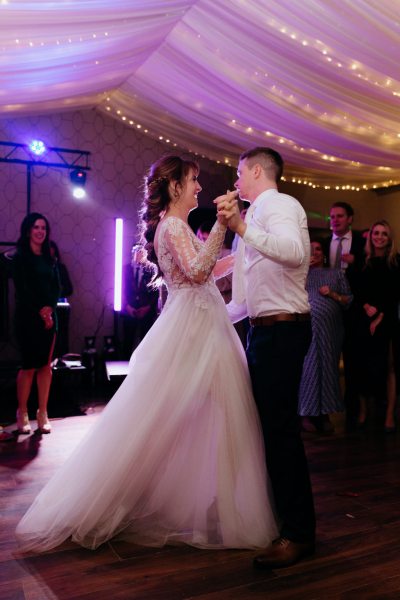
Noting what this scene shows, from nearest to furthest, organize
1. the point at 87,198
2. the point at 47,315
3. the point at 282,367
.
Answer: the point at 282,367 → the point at 47,315 → the point at 87,198

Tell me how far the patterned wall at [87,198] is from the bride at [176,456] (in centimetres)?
454

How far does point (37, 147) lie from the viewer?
6.49m

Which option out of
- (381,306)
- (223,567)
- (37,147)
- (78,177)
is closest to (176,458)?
(223,567)

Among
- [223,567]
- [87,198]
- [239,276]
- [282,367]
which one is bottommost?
[223,567]

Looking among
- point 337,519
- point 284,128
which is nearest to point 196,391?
point 337,519

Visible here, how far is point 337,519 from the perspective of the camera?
2.61 m

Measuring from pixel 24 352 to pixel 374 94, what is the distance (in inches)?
128

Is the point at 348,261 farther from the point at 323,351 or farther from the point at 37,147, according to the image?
the point at 37,147

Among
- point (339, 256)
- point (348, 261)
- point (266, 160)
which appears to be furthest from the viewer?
point (339, 256)

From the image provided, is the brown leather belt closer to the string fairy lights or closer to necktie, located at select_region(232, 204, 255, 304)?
necktie, located at select_region(232, 204, 255, 304)

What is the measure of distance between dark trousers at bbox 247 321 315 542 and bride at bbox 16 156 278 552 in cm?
14

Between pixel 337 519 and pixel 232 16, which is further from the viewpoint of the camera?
pixel 232 16

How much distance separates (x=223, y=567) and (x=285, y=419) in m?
0.60

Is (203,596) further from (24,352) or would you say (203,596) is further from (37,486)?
(24,352)
